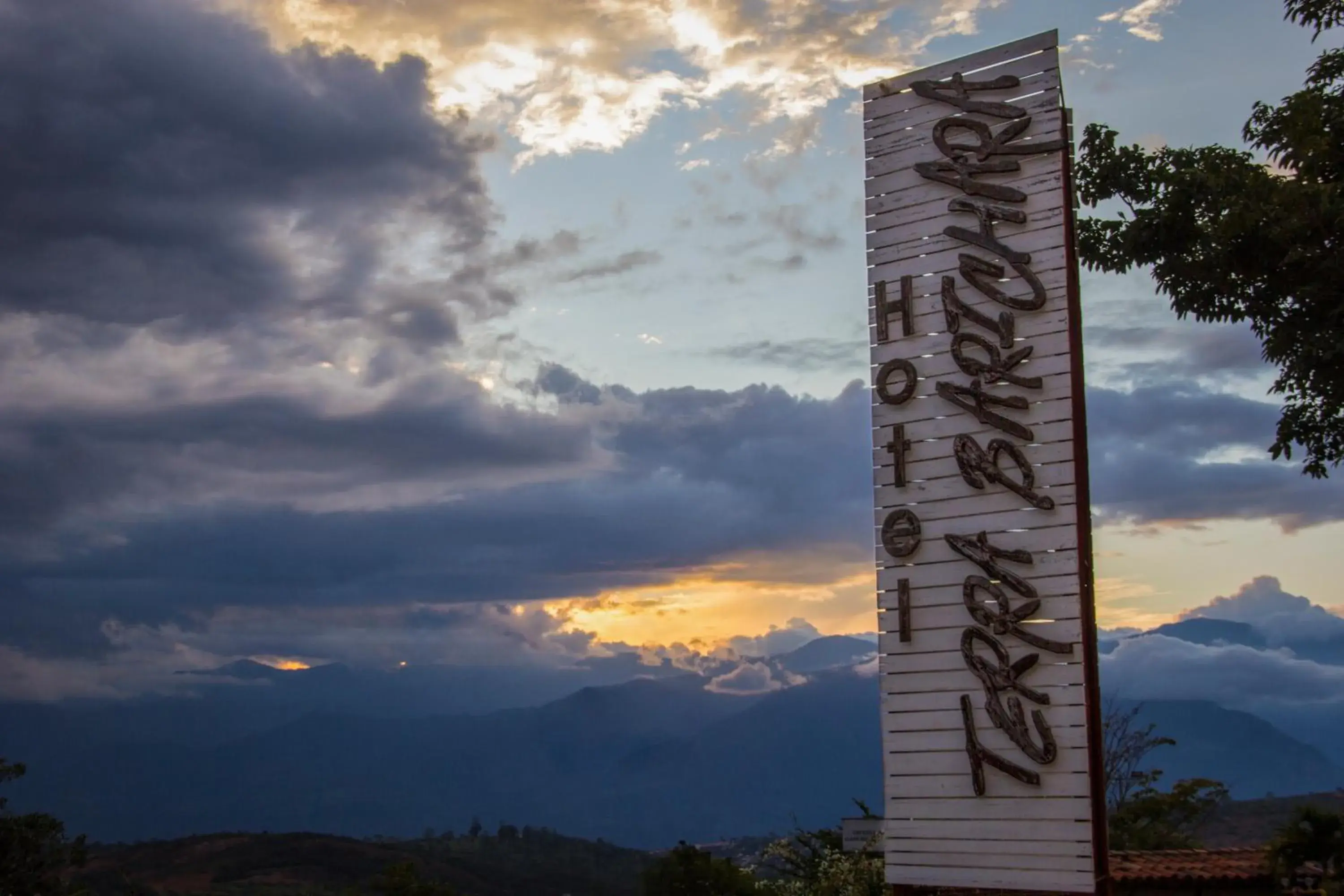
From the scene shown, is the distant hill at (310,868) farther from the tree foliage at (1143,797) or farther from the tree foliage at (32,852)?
the tree foliage at (1143,797)

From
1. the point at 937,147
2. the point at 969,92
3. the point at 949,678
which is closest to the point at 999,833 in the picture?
the point at 949,678

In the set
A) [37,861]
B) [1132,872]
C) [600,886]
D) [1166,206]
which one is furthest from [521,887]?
[1166,206]

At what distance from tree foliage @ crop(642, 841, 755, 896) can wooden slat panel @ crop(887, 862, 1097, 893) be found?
24.7m

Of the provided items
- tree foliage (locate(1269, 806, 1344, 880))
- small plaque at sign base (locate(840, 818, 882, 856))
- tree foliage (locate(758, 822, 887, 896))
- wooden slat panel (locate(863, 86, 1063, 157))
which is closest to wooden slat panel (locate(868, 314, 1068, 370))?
wooden slat panel (locate(863, 86, 1063, 157))

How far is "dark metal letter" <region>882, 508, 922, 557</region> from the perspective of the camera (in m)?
15.0

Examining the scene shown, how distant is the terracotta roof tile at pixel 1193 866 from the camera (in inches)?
906

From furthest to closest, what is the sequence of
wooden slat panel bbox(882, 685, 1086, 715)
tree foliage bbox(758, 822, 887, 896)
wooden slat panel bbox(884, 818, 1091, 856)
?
1. tree foliage bbox(758, 822, 887, 896)
2. wooden slat panel bbox(882, 685, 1086, 715)
3. wooden slat panel bbox(884, 818, 1091, 856)

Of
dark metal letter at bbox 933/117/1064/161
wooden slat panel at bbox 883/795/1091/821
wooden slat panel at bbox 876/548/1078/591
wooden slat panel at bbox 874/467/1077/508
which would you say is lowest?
wooden slat panel at bbox 883/795/1091/821

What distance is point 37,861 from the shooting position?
28.6m

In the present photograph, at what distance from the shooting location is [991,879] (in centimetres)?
1402

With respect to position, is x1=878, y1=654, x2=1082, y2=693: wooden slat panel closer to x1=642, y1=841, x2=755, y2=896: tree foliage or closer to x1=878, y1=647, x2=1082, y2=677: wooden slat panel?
x1=878, y1=647, x2=1082, y2=677: wooden slat panel

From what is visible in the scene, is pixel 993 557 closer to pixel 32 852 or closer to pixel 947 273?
pixel 947 273

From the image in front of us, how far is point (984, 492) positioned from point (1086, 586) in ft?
4.61

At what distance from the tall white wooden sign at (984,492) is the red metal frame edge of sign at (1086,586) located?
30 mm
